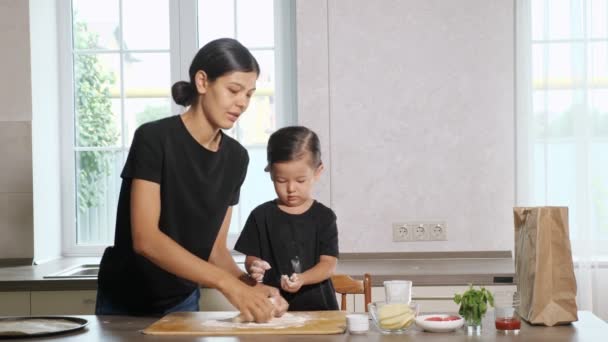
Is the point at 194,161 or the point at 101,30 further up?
the point at 101,30

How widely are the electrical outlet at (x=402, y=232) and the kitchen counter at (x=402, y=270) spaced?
0.22 feet

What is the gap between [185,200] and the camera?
7.21 feet

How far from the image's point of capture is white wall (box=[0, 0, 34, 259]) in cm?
381

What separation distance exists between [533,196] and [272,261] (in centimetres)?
147

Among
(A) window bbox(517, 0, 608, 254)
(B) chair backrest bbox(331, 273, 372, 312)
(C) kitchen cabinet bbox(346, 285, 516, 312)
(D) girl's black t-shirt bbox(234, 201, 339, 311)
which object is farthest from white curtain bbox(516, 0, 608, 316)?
(D) girl's black t-shirt bbox(234, 201, 339, 311)

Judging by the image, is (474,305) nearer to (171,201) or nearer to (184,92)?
(171,201)

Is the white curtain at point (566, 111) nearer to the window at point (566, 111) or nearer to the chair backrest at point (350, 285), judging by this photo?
the window at point (566, 111)

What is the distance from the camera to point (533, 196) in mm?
3658

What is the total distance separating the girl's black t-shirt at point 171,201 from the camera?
85.2 inches

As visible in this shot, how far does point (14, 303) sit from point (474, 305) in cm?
196

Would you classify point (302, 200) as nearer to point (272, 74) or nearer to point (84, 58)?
point (272, 74)

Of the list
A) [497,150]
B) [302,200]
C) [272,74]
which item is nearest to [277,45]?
[272,74]

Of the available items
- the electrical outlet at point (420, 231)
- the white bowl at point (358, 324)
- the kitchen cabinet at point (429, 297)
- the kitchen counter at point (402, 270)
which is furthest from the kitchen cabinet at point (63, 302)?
the white bowl at point (358, 324)

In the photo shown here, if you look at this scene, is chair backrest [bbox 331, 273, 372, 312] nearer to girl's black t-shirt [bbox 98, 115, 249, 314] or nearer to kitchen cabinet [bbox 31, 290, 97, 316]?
girl's black t-shirt [bbox 98, 115, 249, 314]
